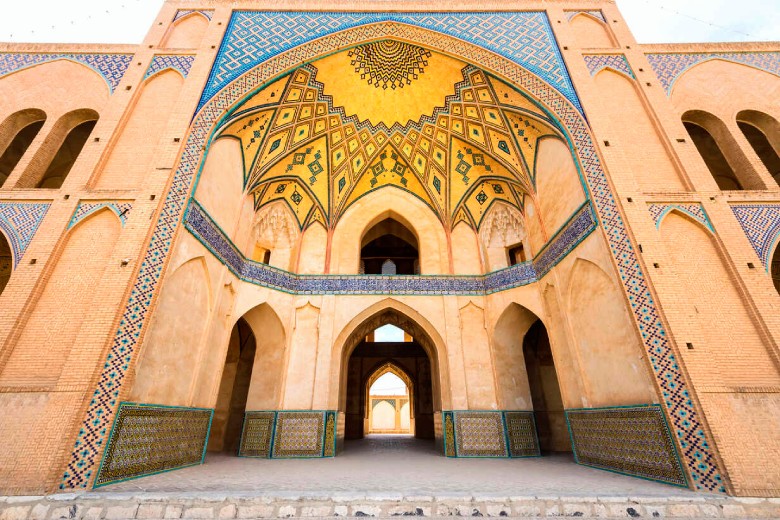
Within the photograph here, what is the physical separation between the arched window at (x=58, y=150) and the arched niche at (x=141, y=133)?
1.39 metres

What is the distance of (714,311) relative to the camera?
4.19 metres

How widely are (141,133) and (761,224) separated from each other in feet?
31.0

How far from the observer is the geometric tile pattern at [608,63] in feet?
20.6

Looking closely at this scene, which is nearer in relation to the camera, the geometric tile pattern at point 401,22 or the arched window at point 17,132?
the arched window at point 17,132

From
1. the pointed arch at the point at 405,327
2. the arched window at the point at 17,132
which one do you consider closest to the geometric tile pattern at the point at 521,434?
the pointed arch at the point at 405,327

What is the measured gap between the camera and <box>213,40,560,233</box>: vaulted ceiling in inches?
281

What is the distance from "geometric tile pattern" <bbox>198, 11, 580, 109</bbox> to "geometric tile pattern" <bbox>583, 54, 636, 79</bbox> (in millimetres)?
482

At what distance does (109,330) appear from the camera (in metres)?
3.95

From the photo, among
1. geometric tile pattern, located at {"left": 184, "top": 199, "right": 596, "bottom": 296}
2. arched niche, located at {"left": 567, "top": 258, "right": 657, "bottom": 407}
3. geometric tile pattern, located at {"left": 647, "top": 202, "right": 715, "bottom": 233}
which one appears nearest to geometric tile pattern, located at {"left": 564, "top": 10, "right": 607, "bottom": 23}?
geometric tile pattern, located at {"left": 184, "top": 199, "right": 596, "bottom": 296}

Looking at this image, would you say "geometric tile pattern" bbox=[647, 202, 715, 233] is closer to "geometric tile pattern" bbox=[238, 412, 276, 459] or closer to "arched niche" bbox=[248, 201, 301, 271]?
"arched niche" bbox=[248, 201, 301, 271]

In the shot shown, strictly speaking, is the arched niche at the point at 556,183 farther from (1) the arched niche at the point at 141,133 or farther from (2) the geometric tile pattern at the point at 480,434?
(1) the arched niche at the point at 141,133

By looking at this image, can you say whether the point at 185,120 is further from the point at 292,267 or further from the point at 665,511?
the point at 665,511

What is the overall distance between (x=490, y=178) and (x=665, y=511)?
689 cm

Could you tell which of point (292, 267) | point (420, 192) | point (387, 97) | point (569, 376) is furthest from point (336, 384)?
point (387, 97)
